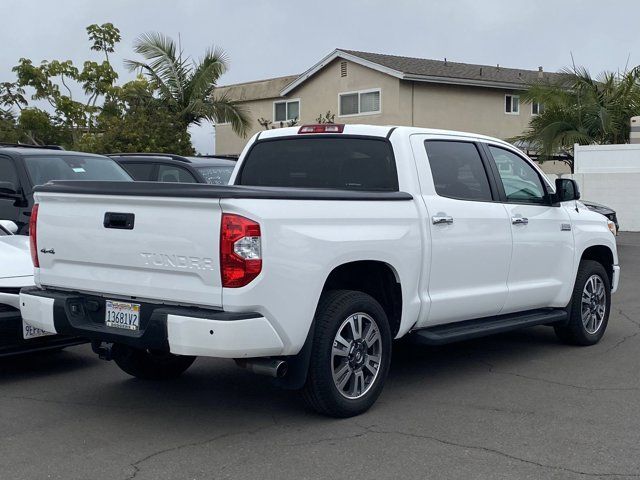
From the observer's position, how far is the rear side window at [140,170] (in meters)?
12.6

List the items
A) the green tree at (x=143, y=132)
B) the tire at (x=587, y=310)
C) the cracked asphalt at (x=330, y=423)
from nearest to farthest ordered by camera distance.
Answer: the cracked asphalt at (x=330, y=423), the tire at (x=587, y=310), the green tree at (x=143, y=132)

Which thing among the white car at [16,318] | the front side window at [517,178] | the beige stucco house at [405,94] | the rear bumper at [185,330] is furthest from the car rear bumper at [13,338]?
the beige stucco house at [405,94]

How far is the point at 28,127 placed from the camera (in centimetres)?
3472

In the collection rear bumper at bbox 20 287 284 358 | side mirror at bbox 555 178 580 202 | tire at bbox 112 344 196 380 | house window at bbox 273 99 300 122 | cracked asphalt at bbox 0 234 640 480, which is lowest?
cracked asphalt at bbox 0 234 640 480

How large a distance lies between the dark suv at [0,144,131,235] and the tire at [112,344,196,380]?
3835mm

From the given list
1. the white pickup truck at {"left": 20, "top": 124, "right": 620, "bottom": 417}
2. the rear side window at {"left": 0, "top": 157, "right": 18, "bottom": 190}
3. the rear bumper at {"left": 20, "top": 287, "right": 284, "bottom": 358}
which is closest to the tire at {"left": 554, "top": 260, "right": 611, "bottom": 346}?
the white pickup truck at {"left": 20, "top": 124, "right": 620, "bottom": 417}

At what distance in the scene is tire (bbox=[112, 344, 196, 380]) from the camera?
6758 mm

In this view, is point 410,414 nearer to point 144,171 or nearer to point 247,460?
point 247,460

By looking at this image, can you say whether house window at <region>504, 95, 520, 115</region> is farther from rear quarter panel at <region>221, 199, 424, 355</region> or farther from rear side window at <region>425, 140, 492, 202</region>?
rear quarter panel at <region>221, 199, 424, 355</region>

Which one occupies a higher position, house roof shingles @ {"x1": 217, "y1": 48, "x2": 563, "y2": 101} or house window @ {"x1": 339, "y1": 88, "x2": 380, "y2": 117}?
house roof shingles @ {"x1": 217, "y1": 48, "x2": 563, "y2": 101}

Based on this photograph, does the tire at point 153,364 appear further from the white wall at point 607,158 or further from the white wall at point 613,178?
the white wall at point 607,158

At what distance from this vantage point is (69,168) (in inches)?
424

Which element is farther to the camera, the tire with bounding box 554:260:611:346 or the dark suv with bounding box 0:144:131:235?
the dark suv with bounding box 0:144:131:235

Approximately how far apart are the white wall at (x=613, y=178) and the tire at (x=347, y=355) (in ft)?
60.7
